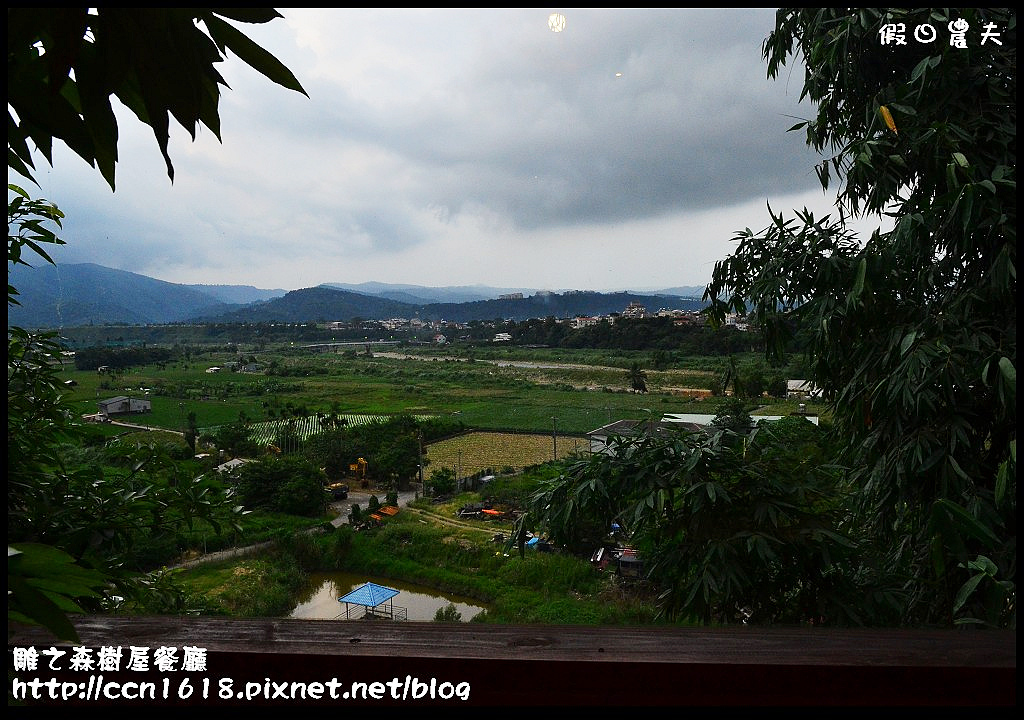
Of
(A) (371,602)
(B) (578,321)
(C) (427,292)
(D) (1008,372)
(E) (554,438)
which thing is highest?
(C) (427,292)

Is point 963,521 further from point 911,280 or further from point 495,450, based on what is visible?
point 495,450

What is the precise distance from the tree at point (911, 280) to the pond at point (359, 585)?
103 cm

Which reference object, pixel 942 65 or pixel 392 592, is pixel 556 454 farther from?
pixel 942 65

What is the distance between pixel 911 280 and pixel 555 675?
51.9 inches

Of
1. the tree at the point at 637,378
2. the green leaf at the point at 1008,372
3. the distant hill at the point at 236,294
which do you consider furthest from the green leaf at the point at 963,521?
the distant hill at the point at 236,294

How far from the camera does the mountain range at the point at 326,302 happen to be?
5.99ft

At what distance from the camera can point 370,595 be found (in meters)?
1.44

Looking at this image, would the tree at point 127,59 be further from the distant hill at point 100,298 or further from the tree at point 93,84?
the distant hill at point 100,298

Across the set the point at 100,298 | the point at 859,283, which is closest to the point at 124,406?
the point at 100,298

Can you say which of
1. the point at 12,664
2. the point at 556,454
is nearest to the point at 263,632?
the point at 12,664

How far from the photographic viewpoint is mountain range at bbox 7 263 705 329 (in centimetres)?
183

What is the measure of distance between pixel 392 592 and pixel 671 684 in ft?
3.24

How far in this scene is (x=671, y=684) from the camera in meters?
0.62

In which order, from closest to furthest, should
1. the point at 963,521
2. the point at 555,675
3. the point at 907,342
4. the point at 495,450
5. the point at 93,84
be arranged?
the point at 93,84
the point at 555,675
the point at 963,521
the point at 907,342
the point at 495,450
